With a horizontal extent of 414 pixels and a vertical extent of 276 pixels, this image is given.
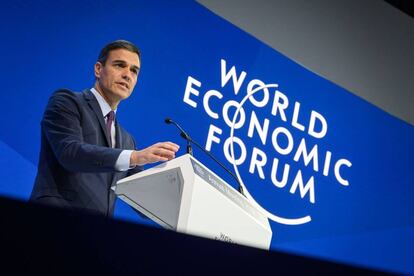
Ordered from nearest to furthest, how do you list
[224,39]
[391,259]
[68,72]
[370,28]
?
[68,72] → [224,39] → [391,259] → [370,28]

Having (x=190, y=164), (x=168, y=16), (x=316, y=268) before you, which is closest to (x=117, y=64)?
(x=168, y=16)

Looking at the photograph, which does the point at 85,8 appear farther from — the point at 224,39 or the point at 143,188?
the point at 143,188

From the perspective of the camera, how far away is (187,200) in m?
1.79

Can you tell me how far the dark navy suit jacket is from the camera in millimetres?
2229

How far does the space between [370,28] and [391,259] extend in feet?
4.38

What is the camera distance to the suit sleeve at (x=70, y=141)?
7.21 ft

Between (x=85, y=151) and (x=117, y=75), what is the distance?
485mm

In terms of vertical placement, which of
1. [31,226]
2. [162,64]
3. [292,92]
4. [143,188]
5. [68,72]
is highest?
[292,92]

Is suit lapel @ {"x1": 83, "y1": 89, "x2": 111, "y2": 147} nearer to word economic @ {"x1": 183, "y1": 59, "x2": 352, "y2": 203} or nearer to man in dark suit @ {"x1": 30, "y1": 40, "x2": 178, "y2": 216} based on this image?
man in dark suit @ {"x1": 30, "y1": 40, "x2": 178, "y2": 216}

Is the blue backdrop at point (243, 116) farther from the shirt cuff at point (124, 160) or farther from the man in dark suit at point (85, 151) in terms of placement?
the shirt cuff at point (124, 160)

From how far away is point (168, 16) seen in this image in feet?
9.68

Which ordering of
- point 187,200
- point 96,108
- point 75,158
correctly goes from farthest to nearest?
point 96,108 → point 75,158 → point 187,200

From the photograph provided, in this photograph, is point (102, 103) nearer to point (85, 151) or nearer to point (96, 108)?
point (96, 108)

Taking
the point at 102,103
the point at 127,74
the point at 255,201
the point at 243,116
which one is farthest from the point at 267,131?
the point at 102,103
